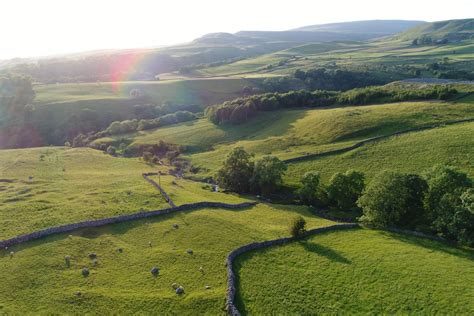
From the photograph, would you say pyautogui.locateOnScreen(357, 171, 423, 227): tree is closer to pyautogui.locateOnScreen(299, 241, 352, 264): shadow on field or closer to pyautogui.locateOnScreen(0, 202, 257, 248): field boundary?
pyautogui.locateOnScreen(299, 241, 352, 264): shadow on field

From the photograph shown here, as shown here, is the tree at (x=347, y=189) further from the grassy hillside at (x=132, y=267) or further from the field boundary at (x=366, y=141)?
the field boundary at (x=366, y=141)

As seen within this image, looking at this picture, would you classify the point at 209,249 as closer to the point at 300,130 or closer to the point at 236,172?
the point at 236,172

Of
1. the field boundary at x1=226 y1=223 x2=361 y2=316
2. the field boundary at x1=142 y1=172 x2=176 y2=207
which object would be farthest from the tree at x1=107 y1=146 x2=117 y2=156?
the field boundary at x1=226 y1=223 x2=361 y2=316

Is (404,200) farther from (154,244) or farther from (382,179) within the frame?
(154,244)

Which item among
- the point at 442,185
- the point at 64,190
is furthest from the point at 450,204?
the point at 64,190

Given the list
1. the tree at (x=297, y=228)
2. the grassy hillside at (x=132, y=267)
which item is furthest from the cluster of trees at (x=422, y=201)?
the tree at (x=297, y=228)

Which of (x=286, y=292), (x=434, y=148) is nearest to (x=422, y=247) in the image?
(x=286, y=292)
